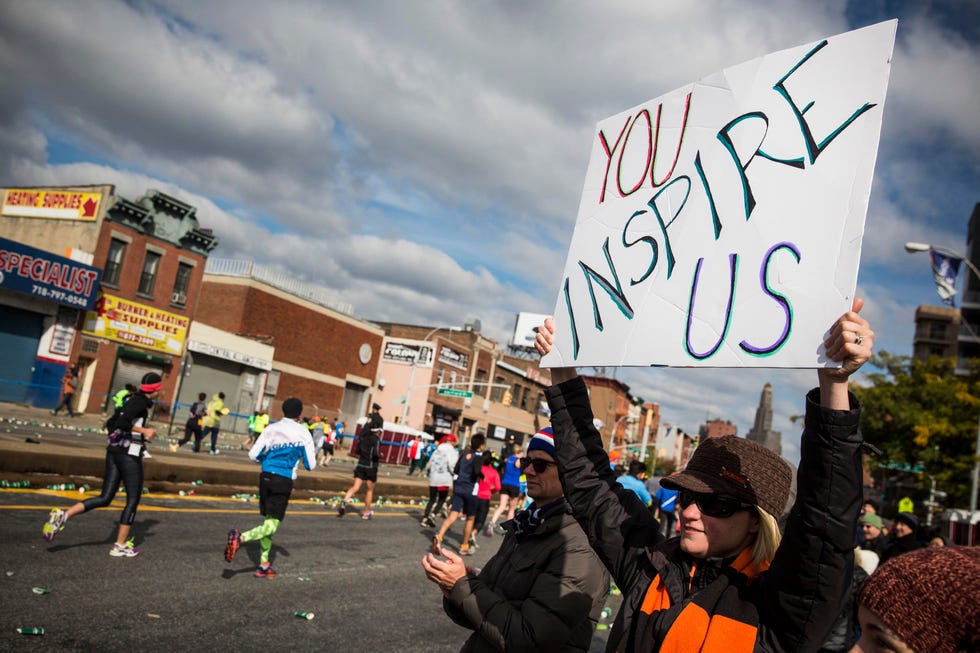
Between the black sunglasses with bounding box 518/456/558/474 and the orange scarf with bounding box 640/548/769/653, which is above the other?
the black sunglasses with bounding box 518/456/558/474

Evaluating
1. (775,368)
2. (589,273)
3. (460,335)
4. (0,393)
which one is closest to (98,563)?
(589,273)

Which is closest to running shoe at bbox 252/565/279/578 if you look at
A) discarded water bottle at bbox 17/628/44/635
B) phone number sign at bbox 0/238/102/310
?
discarded water bottle at bbox 17/628/44/635

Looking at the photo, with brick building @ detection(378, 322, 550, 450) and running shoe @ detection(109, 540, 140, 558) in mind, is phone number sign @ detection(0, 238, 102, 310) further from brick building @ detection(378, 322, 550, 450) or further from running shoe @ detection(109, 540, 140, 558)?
running shoe @ detection(109, 540, 140, 558)

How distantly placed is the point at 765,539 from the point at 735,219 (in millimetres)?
1067

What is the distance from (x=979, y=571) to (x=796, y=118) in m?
1.57

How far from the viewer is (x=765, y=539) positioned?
2.11 meters

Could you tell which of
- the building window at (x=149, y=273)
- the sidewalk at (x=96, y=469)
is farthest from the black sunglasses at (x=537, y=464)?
the building window at (x=149, y=273)

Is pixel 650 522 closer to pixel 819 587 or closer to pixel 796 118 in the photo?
pixel 819 587

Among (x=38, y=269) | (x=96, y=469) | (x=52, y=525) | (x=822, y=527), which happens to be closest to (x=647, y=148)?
(x=822, y=527)

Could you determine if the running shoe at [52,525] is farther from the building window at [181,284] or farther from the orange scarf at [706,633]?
the building window at [181,284]

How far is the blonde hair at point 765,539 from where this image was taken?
6.89 ft

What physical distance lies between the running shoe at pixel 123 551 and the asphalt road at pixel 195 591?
88 mm

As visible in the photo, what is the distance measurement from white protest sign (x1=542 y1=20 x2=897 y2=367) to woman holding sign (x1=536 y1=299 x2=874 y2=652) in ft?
0.79

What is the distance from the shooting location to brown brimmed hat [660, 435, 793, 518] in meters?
2.14
